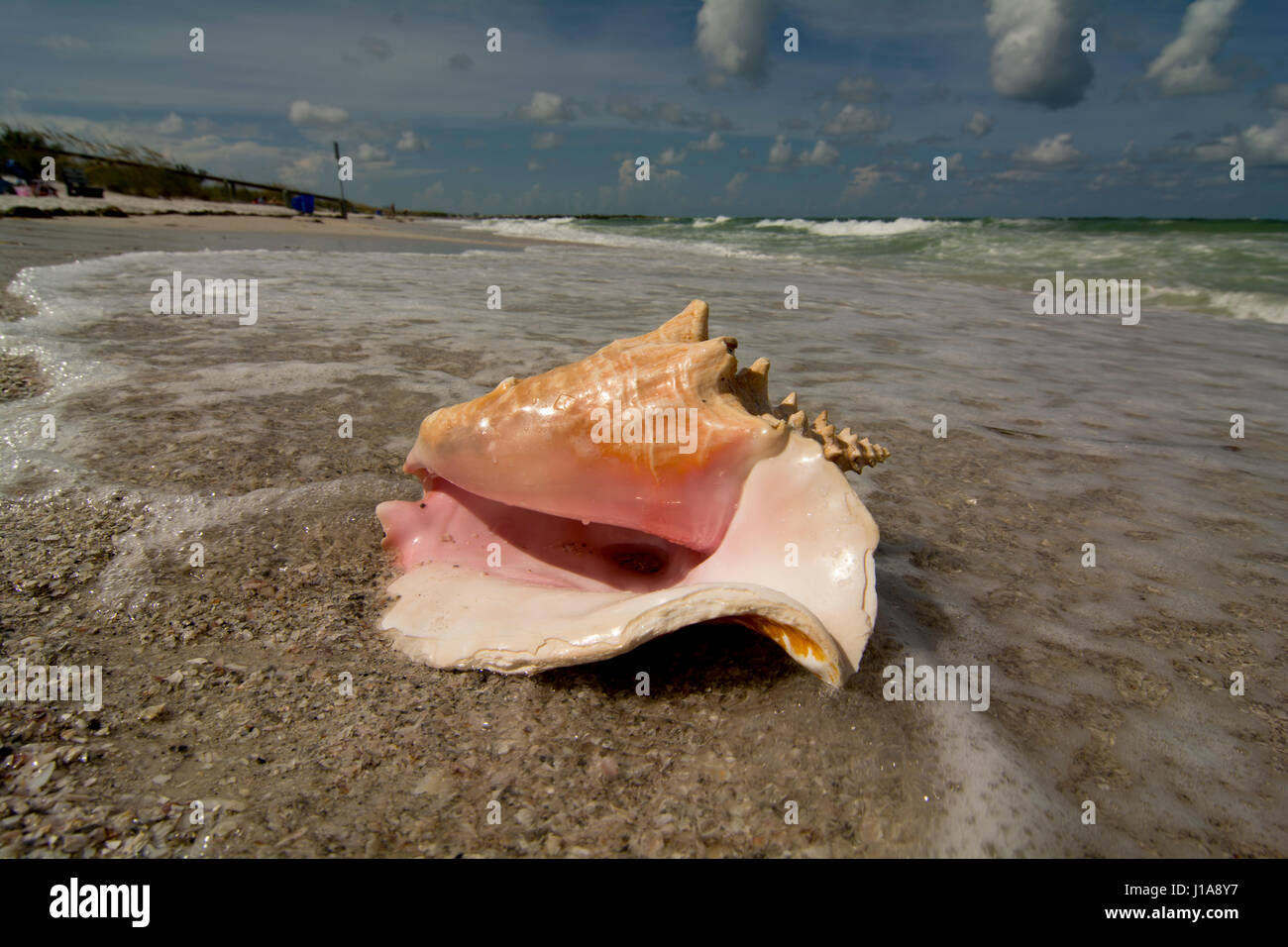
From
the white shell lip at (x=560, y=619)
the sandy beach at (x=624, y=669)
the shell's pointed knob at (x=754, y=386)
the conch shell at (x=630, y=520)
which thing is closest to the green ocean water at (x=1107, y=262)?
the sandy beach at (x=624, y=669)

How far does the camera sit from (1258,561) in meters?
2.24

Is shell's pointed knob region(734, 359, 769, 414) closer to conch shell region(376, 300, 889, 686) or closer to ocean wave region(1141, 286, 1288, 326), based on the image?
conch shell region(376, 300, 889, 686)

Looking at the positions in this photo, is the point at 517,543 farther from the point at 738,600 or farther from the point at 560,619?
the point at 738,600

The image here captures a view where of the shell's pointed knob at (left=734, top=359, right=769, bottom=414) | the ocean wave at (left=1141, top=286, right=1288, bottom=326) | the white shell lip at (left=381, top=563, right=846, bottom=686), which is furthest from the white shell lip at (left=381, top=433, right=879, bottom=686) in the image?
the ocean wave at (left=1141, top=286, right=1288, bottom=326)

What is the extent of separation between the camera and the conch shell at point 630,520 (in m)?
1.44

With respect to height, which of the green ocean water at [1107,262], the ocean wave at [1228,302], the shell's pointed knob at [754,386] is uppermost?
the green ocean water at [1107,262]

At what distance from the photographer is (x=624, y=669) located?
161 centimetres

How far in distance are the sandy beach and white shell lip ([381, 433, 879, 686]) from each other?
0.10 metres

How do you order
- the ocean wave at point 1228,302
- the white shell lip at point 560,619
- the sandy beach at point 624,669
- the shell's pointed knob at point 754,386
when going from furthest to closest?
1. the ocean wave at point 1228,302
2. the shell's pointed knob at point 754,386
3. the white shell lip at point 560,619
4. the sandy beach at point 624,669

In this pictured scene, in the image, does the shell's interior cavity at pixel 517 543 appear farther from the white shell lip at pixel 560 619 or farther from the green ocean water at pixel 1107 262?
the green ocean water at pixel 1107 262

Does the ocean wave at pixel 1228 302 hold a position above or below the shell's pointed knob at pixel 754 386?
above

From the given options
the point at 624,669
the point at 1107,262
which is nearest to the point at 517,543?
the point at 624,669
